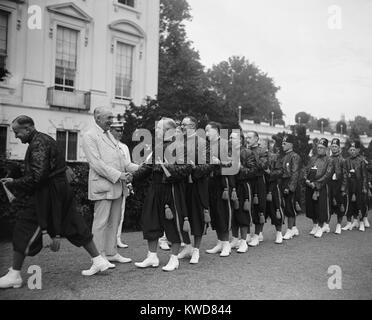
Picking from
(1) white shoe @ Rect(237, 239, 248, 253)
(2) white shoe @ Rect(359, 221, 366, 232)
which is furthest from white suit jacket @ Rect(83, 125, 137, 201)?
(2) white shoe @ Rect(359, 221, 366, 232)

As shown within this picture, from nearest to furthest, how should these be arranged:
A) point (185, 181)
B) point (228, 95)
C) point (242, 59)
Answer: point (185, 181), point (228, 95), point (242, 59)

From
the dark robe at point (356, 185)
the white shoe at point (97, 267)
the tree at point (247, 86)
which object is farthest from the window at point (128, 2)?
the tree at point (247, 86)

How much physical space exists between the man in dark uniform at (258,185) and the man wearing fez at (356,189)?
Result: 3751 millimetres

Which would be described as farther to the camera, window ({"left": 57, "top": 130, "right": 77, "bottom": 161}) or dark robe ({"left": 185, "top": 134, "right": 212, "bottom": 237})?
window ({"left": 57, "top": 130, "right": 77, "bottom": 161})

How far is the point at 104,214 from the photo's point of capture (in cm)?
616

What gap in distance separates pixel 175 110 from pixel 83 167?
15.2 ft

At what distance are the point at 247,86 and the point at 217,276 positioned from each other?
5791cm

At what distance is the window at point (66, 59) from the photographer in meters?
19.1

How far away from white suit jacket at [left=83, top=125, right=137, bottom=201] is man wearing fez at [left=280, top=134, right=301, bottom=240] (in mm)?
4266

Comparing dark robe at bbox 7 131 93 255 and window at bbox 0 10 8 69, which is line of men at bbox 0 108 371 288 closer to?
dark robe at bbox 7 131 93 255

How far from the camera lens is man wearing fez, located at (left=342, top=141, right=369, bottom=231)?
11.2m
